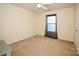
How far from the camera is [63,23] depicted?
2.66m

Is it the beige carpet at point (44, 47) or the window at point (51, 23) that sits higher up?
the window at point (51, 23)

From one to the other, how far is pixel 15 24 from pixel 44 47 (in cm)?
102

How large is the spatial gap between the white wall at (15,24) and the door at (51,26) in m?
0.34

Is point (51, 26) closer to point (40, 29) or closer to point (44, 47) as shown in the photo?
point (40, 29)

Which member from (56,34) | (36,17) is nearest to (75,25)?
(56,34)

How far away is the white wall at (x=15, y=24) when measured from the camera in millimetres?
2062

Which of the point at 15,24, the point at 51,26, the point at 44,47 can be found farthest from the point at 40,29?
the point at 15,24

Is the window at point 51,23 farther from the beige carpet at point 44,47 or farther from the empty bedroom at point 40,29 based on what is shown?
the beige carpet at point 44,47

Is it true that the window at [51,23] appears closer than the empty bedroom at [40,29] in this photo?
No

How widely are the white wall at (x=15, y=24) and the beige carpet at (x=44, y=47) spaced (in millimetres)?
193

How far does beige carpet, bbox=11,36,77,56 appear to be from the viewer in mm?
2312

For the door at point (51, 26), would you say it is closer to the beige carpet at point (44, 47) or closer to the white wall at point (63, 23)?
the white wall at point (63, 23)

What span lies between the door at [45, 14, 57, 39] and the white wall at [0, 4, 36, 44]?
0.34 metres

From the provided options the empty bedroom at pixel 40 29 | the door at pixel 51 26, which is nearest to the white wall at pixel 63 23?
the empty bedroom at pixel 40 29
